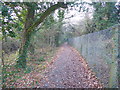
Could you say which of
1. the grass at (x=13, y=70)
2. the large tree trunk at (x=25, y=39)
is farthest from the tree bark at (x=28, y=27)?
the grass at (x=13, y=70)

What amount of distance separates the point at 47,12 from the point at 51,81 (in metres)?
4.06

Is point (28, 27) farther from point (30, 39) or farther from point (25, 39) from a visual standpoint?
point (30, 39)

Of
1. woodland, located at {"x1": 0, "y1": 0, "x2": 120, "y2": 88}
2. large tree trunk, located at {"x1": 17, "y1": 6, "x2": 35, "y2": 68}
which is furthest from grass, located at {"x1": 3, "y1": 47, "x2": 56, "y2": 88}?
large tree trunk, located at {"x1": 17, "y1": 6, "x2": 35, "y2": 68}

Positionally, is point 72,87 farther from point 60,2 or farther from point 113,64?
point 60,2

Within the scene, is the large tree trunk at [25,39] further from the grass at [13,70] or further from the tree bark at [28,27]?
the grass at [13,70]

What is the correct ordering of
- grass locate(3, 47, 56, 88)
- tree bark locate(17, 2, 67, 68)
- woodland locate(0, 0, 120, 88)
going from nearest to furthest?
woodland locate(0, 0, 120, 88)
grass locate(3, 47, 56, 88)
tree bark locate(17, 2, 67, 68)

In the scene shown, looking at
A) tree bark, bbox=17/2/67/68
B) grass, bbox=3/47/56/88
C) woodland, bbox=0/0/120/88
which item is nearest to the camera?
woodland, bbox=0/0/120/88

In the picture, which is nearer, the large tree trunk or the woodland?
the woodland

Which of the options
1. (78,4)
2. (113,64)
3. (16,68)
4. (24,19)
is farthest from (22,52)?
(113,64)

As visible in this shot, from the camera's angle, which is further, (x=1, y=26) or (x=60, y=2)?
(x=60, y=2)

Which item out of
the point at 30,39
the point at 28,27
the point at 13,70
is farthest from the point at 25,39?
the point at 13,70

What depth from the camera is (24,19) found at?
652cm

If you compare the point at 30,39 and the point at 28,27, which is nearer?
the point at 28,27

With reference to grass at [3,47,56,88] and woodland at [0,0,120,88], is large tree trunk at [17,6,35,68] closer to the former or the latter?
woodland at [0,0,120,88]
